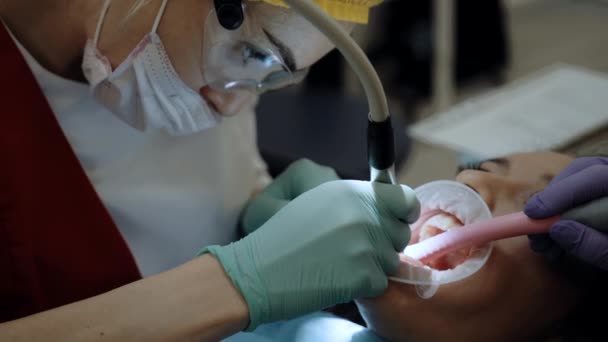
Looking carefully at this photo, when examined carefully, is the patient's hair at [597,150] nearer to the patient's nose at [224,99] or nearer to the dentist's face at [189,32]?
the dentist's face at [189,32]

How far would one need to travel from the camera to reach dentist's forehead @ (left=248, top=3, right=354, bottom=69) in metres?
1.02

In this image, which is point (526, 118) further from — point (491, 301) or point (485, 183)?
point (491, 301)

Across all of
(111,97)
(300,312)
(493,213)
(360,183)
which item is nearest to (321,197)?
(360,183)

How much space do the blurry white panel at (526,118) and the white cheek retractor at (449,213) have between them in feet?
2.40

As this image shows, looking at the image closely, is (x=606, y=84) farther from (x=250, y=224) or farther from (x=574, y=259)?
(x=250, y=224)

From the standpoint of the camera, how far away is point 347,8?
0.98 metres

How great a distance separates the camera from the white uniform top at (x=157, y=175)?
4.13 feet

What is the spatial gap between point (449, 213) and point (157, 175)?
22.8 inches

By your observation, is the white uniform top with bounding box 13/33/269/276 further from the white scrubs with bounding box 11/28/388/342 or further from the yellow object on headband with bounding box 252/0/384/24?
the yellow object on headband with bounding box 252/0/384/24

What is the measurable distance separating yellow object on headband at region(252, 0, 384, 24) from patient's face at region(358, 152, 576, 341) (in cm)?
35

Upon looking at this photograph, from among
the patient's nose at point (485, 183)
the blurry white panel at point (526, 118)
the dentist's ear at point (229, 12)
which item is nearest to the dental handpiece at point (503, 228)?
the patient's nose at point (485, 183)

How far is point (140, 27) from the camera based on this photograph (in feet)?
3.53

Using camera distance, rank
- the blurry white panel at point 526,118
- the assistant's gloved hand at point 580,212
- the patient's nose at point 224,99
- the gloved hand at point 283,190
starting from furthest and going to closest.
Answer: the blurry white panel at point 526,118
the gloved hand at point 283,190
the patient's nose at point 224,99
the assistant's gloved hand at point 580,212

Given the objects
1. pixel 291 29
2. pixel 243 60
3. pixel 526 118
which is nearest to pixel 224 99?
pixel 243 60
